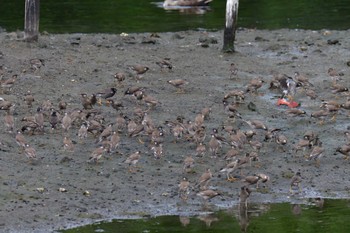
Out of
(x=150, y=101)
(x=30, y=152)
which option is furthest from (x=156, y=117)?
(x=30, y=152)

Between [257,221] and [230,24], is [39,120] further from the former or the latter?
[230,24]

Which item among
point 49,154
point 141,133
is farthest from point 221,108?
point 49,154

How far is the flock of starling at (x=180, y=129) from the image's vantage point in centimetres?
1692

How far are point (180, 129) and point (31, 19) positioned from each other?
25.6 ft

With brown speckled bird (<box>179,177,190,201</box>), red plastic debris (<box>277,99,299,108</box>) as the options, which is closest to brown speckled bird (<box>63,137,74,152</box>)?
brown speckled bird (<box>179,177,190,201</box>)

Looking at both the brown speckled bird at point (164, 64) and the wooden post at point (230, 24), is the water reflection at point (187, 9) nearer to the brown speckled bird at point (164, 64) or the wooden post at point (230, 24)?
the wooden post at point (230, 24)

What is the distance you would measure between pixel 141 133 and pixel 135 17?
603 inches

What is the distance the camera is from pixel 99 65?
76.8ft

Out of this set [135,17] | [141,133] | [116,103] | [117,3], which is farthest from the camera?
[117,3]

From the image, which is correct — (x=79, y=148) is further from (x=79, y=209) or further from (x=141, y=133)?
(x=79, y=209)

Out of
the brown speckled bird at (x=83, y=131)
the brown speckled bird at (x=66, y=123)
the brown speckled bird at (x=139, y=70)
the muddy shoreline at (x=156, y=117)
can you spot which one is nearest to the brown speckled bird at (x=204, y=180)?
the muddy shoreline at (x=156, y=117)

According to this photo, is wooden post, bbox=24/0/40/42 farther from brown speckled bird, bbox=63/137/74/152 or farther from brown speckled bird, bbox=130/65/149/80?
brown speckled bird, bbox=63/137/74/152

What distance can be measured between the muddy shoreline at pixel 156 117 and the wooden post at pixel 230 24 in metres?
0.25

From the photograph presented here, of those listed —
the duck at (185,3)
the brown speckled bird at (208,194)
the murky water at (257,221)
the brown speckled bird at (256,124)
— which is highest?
the brown speckled bird at (256,124)
